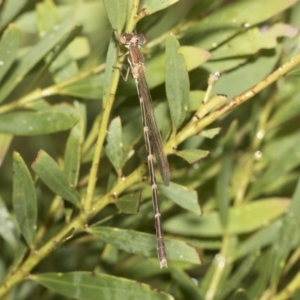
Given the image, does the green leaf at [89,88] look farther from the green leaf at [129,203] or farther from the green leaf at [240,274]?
the green leaf at [240,274]

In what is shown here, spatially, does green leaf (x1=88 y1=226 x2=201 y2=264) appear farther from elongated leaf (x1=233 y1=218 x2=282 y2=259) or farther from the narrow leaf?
elongated leaf (x1=233 y1=218 x2=282 y2=259)

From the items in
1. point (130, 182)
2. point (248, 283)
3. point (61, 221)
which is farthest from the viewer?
point (248, 283)

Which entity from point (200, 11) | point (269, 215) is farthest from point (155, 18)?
point (269, 215)

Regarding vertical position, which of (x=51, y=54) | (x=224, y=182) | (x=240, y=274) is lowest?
(x=240, y=274)

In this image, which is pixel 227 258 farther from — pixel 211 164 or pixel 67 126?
pixel 67 126

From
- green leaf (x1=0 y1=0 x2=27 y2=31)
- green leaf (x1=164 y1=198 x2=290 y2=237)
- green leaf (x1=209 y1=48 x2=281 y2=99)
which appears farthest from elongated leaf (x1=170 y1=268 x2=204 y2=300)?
green leaf (x1=0 y1=0 x2=27 y2=31)

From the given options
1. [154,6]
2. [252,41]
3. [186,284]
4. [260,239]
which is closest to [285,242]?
[260,239]

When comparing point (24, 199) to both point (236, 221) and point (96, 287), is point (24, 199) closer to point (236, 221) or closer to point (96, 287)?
point (96, 287)
